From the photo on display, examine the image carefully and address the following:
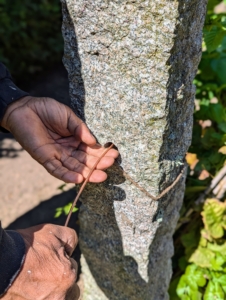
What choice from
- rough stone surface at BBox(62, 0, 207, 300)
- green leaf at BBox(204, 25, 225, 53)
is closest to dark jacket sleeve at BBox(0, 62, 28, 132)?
rough stone surface at BBox(62, 0, 207, 300)

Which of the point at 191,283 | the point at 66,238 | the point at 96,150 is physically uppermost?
the point at 96,150

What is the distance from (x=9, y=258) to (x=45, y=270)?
0.11 meters

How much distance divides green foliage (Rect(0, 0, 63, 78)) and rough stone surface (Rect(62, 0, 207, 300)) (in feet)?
8.88

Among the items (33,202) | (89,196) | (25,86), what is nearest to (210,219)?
(89,196)

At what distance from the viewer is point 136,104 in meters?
1.16

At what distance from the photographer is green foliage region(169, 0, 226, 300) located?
179 cm

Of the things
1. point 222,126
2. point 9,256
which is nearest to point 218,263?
point 222,126

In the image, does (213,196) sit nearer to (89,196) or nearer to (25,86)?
(89,196)

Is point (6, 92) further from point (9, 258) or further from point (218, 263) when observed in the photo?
point (218, 263)

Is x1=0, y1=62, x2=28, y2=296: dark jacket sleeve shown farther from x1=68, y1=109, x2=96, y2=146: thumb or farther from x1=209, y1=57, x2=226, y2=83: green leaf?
x1=209, y1=57, x2=226, y2=83: green leaf

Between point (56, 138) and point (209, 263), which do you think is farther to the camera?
point (209, 263)

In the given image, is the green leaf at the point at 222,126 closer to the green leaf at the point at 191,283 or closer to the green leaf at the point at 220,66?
the green leaf at the point at 220,66

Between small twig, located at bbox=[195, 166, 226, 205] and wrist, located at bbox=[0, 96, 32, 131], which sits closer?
wrist, located at bbox=[0, 96, 32, 131]

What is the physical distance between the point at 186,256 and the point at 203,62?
3.10 feet
